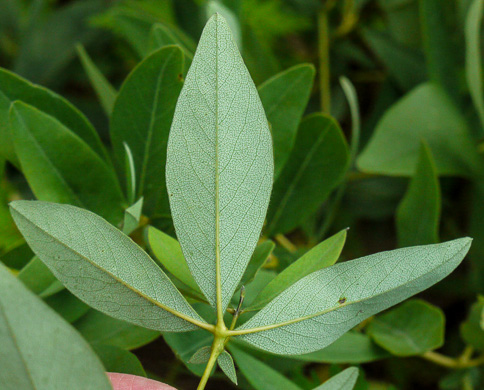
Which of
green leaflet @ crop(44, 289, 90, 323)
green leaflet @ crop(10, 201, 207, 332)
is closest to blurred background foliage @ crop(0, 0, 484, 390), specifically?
green leaflet @ crop(44, 289, 90, 323)

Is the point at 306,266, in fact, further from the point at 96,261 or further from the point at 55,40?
the point at 55,40

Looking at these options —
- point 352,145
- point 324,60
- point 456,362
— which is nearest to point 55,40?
point 324,60

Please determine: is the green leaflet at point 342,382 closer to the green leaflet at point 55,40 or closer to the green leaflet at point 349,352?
the green leaflet at point 349,352

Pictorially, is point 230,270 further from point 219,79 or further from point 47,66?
point 47,66

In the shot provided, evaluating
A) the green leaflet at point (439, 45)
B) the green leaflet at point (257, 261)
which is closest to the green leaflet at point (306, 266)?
the green leaflet at point (257, 261)

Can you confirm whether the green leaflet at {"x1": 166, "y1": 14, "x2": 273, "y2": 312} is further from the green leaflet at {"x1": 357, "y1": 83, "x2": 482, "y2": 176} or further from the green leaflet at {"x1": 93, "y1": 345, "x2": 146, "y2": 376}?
the green leaflet at {"x1": 357, "y1": 83, "x2": 482, "y2": 176}

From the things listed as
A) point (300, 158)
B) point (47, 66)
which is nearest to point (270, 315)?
point (300, 158)
